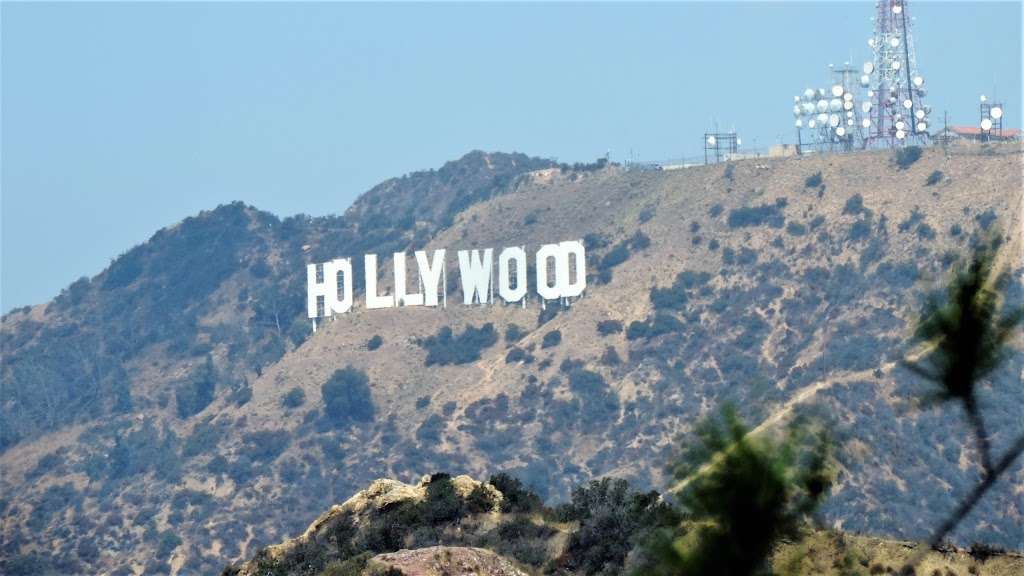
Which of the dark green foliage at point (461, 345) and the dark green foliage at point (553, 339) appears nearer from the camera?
the dark green foliage at point (553, 339)

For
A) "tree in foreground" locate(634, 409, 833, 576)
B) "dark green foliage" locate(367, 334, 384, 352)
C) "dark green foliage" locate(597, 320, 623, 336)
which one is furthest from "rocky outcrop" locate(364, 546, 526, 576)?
"dark green foliage" locate(367, 334, 384, 352)

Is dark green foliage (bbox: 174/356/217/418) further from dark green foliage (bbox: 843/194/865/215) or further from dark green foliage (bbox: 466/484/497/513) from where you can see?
dark green foliage (bbox: 466/484/497/513)

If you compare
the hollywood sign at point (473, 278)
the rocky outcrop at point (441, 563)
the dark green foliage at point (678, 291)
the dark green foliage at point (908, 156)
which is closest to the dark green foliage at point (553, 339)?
the hollywood sign at point (473, 278)

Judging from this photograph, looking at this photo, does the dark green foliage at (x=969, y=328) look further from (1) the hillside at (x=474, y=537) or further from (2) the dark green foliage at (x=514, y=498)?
(2) the dark green foliage at (x=514, y=498)

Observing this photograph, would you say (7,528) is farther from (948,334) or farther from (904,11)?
(948,334)

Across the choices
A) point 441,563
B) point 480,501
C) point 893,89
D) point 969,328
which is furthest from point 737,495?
point 893,89

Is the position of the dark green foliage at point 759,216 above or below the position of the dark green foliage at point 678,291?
above
